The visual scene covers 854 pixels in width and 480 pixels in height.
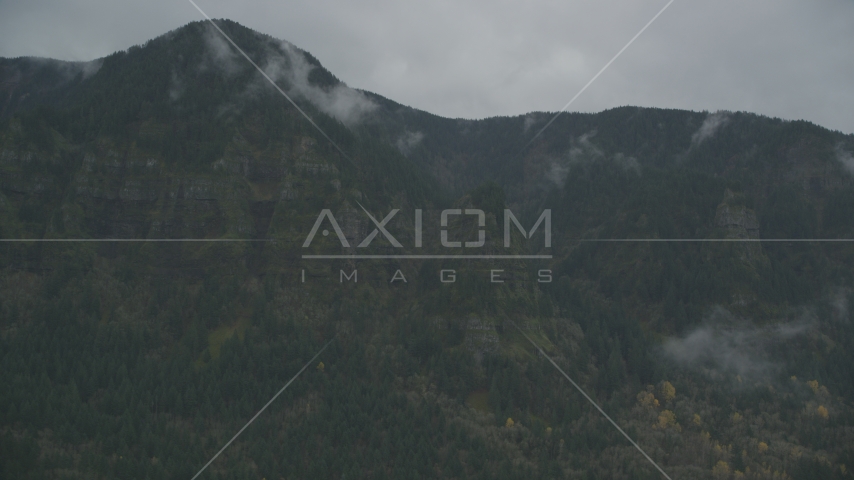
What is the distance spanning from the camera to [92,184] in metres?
167

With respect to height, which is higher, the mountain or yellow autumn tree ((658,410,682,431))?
the mountain

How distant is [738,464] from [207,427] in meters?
93.9

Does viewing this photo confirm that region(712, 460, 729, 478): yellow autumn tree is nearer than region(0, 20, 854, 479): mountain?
No

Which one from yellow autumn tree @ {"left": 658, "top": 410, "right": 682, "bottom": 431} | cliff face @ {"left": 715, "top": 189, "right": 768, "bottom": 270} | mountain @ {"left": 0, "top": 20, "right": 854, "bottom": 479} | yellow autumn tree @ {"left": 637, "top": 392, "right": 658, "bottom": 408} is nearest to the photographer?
mountain @ {"left": 0, "top": 20, "right": 854, "bottom": 479}

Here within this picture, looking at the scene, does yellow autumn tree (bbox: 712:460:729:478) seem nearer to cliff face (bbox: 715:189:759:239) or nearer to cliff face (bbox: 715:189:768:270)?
cliff face (bbox: 715:189:768:270)

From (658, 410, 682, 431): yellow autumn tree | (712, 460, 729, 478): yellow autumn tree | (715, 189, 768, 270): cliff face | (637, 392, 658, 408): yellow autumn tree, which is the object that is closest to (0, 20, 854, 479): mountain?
(712, 460, 729, 478): yellow autumn tree

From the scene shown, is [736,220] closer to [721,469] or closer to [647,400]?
[647,400]

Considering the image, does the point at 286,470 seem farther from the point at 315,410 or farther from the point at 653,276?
the point at 653,276

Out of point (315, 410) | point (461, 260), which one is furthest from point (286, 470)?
point (461, 260)

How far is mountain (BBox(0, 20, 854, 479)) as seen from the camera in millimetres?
119562

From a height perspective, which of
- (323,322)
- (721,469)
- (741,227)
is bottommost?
(721,469)

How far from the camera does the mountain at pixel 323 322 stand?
120m

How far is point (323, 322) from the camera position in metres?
155

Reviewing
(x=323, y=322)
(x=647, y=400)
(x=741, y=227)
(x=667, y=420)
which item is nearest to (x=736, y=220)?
(x=741, y=227)
